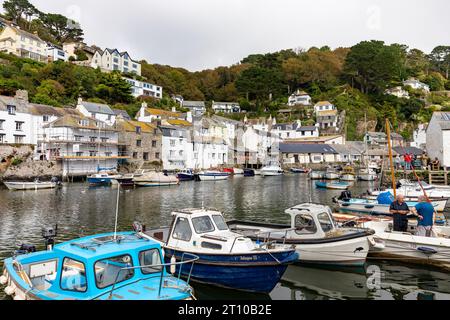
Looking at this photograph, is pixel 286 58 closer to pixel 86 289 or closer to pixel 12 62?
pixel 12 62

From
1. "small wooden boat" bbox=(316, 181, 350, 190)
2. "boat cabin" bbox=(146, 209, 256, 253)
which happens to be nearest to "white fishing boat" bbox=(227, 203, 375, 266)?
"boat cabin" bbox=(146, 209, 256, 253)

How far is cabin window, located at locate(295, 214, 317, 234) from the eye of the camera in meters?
16.0

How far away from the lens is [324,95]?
422ft

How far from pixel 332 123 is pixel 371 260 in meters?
102

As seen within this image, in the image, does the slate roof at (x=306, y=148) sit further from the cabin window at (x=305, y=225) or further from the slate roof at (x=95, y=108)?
the cabin window at (x=305, y=225)

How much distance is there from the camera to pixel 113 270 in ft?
30.7

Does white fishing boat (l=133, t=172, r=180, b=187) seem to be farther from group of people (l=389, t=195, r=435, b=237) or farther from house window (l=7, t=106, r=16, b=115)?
group of people (l=389, t=195, r=435, b=237)

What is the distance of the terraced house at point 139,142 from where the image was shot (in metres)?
70.3

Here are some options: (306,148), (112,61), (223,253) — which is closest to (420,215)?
(223,253)

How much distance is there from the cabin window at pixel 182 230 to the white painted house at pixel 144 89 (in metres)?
101

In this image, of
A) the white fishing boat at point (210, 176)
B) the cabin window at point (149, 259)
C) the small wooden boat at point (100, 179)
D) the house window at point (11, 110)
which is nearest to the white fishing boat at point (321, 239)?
the cabin window at point (149, 259)

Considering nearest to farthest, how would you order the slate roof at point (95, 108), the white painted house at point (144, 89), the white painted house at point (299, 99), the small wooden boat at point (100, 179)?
the small wooden boat at point (100, 179) < the slate roof at point (95, 108) < the white painted house at point (144, 89) < the white painted house at point (299, 99)

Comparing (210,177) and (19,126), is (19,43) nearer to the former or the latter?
(19,126)

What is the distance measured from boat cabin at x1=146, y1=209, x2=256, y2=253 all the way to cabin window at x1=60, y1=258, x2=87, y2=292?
4.71 meters
